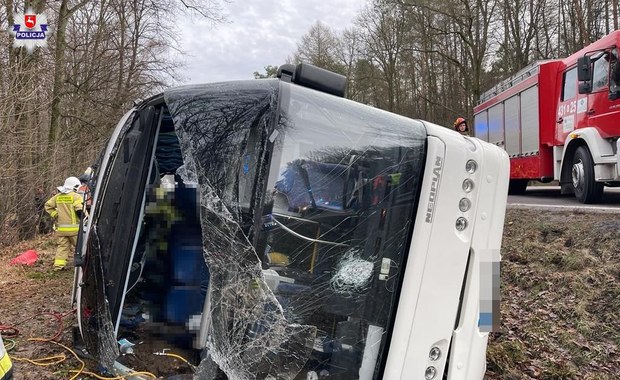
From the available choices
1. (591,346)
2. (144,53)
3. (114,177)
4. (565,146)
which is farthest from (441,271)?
(144,53)

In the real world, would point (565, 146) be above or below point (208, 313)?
above

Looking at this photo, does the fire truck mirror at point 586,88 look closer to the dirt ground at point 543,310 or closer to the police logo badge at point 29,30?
the dirt ground at point 543,310

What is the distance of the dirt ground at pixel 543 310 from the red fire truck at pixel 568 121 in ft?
6.41

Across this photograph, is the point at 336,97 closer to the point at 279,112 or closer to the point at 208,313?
the point at 279,112

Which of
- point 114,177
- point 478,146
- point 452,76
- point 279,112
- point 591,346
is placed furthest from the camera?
point 452,76

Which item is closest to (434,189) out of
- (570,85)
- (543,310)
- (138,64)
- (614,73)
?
(543,310)

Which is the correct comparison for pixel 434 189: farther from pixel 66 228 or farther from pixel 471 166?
pixel 66 228

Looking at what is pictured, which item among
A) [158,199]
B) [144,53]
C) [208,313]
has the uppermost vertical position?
[144,53]

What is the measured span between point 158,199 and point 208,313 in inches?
53.6

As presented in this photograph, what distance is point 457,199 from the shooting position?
7.18ft

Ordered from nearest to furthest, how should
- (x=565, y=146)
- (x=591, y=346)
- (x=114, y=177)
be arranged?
(x=114, y=177) → (x=591, y=346) → (x=565, y=146)

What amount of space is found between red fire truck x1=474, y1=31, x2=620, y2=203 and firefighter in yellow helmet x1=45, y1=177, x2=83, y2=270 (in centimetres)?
806

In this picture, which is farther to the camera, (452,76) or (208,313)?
(452,76)

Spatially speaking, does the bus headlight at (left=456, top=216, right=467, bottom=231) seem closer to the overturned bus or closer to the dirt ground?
the overturned bus
